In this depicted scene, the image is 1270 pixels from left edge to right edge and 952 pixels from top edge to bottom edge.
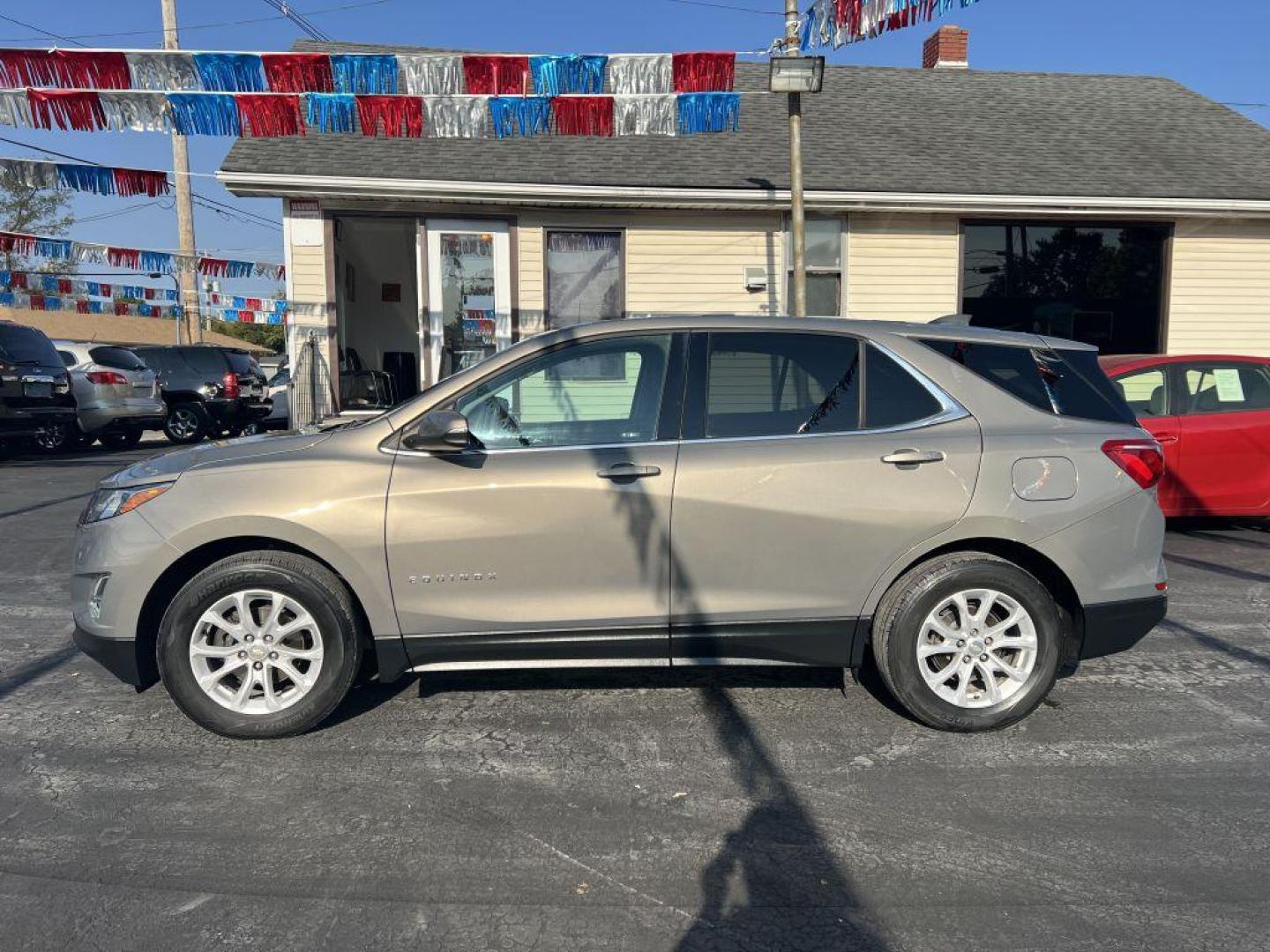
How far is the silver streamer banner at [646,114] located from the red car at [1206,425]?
518cm

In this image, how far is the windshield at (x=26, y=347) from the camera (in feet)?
41.3

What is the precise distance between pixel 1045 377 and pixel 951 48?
15.2 m

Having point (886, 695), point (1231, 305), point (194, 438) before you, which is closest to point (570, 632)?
point (886, 695)

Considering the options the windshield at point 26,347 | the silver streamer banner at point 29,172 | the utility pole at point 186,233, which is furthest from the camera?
the utility pole at point 186,233

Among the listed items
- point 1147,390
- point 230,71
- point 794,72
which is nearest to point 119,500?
point 1147,390

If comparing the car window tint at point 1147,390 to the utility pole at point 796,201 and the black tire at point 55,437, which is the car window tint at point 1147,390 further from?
the black tire at point 55,437

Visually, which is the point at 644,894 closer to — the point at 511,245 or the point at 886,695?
the point at 886,695

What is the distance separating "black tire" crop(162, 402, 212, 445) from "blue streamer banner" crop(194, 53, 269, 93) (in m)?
7.75

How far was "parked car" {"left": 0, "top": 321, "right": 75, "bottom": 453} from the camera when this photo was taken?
12492mm

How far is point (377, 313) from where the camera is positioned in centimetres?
1619

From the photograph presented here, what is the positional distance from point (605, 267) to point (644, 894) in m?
9.92

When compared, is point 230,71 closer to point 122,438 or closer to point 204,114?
point 204,114

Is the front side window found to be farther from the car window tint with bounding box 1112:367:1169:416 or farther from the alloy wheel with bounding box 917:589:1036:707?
the car window tint with bounding box 1112:367:1169:416

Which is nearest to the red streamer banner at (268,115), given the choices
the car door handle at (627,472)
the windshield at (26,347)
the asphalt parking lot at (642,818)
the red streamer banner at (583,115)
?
the red streamer banner at (583,115)
